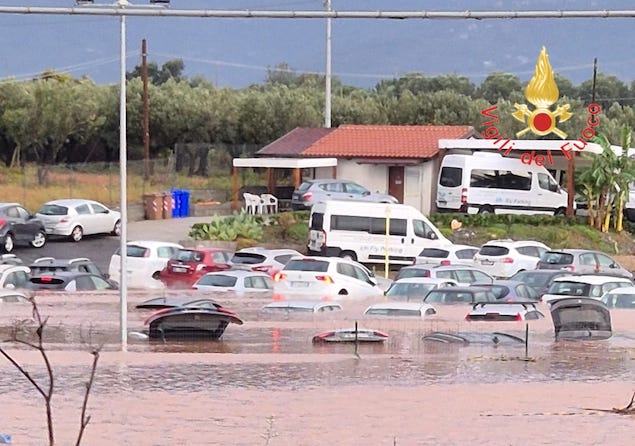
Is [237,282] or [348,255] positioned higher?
[237,282]

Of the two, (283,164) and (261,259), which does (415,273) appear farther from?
(283,164)

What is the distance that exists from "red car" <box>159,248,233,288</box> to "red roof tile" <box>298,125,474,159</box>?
1639 centimetres

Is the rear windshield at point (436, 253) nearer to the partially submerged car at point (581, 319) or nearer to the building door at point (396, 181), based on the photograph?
the partially submerged car at point (581, 319)

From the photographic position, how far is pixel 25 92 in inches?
2566

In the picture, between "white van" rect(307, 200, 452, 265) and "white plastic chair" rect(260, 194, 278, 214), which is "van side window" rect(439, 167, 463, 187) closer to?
"white plastic chair" rect(260, 194, 278, 214)

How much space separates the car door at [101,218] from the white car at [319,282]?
14147 mm

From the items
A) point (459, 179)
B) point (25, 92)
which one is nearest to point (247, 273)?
point (459, 179)

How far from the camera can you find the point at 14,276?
31.9 metres

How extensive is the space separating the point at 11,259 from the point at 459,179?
19.0 metres

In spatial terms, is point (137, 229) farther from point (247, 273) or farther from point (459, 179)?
point (247, 273)

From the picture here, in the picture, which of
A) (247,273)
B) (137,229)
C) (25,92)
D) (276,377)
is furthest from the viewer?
(25,92)

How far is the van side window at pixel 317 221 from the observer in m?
41.2

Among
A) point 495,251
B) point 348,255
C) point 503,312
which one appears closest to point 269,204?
point 348,255

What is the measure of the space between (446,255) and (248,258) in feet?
20.0
